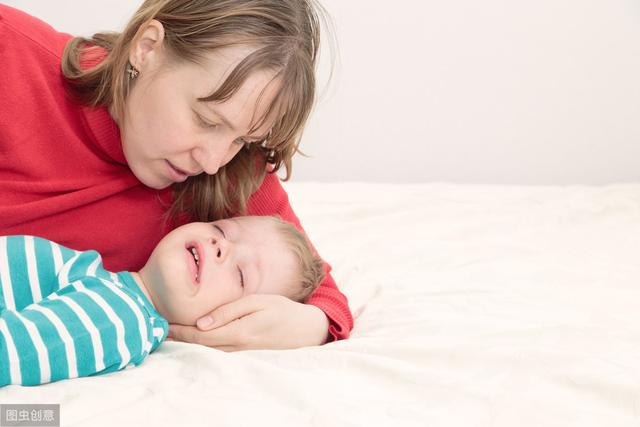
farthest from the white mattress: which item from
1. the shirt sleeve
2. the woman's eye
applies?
→ the woman's eye

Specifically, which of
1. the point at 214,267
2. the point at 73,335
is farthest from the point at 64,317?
the point at 214,267

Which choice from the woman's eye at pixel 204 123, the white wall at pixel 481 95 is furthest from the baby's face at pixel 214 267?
the white wall at pixel 481 95

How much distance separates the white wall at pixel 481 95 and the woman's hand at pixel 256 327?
1.33 m

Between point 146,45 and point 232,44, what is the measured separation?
16cm

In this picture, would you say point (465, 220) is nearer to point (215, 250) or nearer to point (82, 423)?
point (215, 250)

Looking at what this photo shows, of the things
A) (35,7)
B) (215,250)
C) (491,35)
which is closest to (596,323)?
(215,250)

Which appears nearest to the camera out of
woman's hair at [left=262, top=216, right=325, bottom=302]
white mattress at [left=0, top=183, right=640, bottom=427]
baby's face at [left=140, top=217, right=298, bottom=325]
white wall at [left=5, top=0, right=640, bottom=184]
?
white mattress at [left=0, top=183, right=640, bottom=427]

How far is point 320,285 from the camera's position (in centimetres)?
137

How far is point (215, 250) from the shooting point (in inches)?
50.1

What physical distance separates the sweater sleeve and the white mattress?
0.04 m

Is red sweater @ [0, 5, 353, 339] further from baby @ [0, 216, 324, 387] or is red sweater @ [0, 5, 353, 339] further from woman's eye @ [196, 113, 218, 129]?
woman's eye @ [196, 113, 218, 129]

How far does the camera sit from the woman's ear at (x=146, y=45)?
1161 millimetres

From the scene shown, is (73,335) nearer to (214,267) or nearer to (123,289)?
(123,289)

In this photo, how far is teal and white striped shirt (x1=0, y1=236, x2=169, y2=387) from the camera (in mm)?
927
